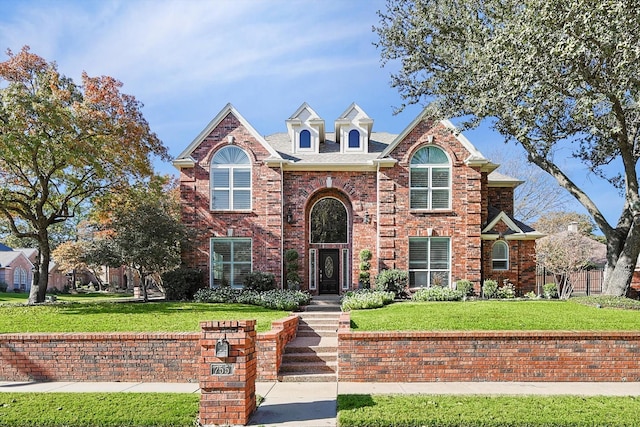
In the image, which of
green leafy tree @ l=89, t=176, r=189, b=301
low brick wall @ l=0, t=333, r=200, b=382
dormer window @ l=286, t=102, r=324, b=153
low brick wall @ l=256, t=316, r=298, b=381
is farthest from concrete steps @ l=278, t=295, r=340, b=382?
dormer window @ l=286, t=102, r=324, b=153

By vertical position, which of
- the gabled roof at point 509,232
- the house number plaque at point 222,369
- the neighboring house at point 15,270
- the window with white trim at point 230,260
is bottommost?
the neighboring house at point 15,270

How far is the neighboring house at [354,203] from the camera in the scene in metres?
18.7

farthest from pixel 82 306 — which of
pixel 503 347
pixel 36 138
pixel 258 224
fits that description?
pixel 503 347

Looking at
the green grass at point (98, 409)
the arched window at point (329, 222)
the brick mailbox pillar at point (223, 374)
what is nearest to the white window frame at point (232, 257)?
the arched window at point (329, 222)

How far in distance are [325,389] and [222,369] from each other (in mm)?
2718

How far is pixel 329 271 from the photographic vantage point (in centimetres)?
1977

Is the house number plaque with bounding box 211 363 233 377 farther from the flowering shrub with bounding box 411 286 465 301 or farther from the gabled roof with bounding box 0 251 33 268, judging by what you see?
the gabled roof with bounding box 0 251 33 268

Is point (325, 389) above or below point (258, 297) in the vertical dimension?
below

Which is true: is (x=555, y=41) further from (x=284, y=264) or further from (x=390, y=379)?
(x=284, y=264)

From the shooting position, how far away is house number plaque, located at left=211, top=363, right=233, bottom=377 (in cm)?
638

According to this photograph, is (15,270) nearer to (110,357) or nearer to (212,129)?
(212,129)

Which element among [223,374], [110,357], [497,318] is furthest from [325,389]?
[497,318]

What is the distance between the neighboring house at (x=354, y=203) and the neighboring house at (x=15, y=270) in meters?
31.5

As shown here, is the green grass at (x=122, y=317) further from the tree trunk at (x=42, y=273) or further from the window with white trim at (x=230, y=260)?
the window with white trim at (x=230, y=260)
